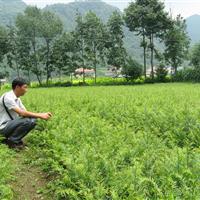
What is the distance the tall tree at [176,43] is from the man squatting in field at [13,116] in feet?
163

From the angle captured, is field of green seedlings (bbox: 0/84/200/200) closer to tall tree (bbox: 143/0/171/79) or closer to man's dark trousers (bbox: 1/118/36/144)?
man's dark trousers (bbox: 1/118/36/144)

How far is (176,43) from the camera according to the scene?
57125 mm

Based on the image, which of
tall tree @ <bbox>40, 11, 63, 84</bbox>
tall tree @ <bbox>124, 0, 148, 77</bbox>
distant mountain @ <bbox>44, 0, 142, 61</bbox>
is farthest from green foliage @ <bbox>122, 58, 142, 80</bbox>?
distant mountain @ <bbox>44, 0, 142, 61</bbox>

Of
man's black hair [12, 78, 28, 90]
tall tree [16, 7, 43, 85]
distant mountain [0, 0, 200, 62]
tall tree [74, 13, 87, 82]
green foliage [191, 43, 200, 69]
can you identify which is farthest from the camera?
distant mountain [0, 0, 200, 62]

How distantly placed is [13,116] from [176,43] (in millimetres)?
49964

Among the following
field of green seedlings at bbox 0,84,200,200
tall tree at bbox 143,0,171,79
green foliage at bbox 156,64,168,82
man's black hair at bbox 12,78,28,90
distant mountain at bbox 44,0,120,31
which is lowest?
green foliage at bbox 156,64,168,82

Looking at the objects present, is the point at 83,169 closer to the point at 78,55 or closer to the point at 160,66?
the point at 160,66

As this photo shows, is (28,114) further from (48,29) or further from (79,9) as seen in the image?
(79,9)

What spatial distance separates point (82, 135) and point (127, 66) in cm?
4769

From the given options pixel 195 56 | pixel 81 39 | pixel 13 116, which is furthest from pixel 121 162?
pixel 81 39

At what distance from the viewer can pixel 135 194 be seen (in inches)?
200

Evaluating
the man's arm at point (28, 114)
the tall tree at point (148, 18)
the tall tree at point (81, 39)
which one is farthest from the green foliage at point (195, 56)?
the man's arm at point (28, 114)

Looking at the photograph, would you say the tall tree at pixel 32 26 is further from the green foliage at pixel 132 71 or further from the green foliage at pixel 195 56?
the green foliage at pixel 195 56

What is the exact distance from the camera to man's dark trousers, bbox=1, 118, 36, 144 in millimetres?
9422
